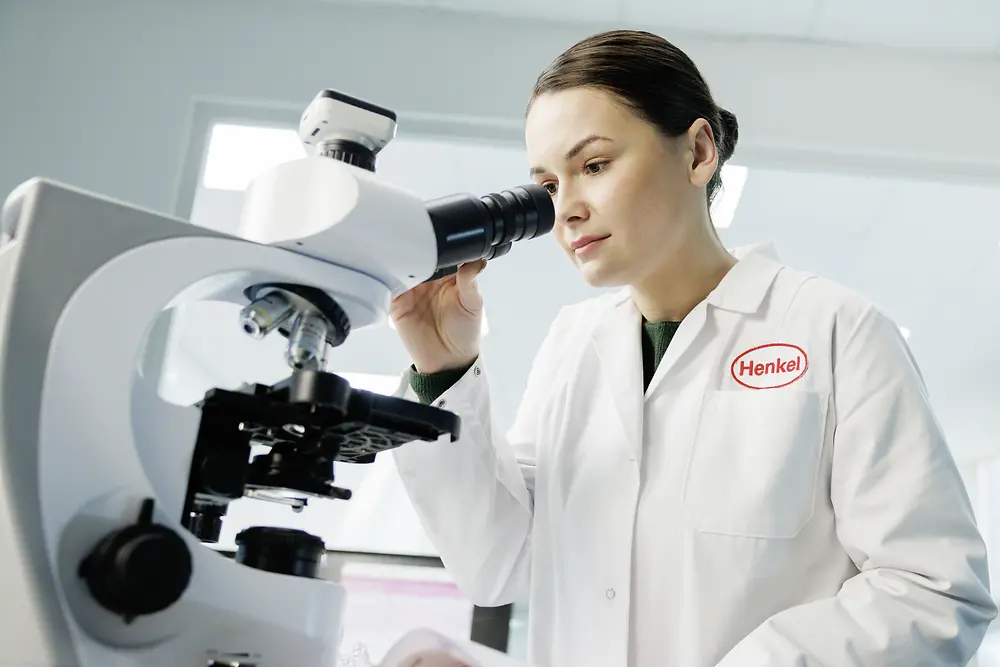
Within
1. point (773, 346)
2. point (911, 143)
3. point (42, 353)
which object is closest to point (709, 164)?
point (773, 346)

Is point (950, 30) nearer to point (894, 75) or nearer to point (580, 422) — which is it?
point (894, 75)

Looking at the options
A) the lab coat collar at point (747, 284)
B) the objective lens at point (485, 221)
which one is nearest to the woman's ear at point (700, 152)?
the lab coat collar at point (747, 284)

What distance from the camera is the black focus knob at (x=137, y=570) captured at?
45 centimetres

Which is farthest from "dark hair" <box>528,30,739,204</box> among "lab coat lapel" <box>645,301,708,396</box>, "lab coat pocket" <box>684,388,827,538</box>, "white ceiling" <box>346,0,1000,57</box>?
"white ceiling" <box>346,0,1000,57</box>

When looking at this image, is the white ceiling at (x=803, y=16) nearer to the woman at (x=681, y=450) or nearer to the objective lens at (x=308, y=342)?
the woman at (x=681, y=450)

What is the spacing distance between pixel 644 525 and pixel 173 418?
68 cm

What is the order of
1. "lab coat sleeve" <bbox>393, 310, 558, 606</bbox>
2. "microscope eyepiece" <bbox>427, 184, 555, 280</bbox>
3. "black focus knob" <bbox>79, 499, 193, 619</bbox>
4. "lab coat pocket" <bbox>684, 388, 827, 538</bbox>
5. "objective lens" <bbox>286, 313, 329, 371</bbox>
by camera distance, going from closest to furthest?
"black focus knob" <bbox>79, 499, 193, 619</bbox>
"objective lens" <bbox>286, 313, 329, 371</bbox>
"microscope eyepiece" <bbox>427, 184, 555, 280</bbox>
"lab coat pocket" <bbox>684, 388, 827, 538</bbox>
"lab coat sleeve" <bbox>393, 310, 558, 606</bbox>

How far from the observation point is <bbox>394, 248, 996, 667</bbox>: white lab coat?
88cm

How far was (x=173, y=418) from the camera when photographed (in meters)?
0.53

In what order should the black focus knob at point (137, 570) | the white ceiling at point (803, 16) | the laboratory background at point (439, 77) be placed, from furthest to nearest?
1. the white ceiling at point (803, 16)
2. the laboratory background at point (439, 77)
3. the black focus knob at point (137, 570)

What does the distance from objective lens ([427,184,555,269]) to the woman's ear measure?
1.62ft

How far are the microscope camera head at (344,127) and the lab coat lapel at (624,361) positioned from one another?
0.59 meters

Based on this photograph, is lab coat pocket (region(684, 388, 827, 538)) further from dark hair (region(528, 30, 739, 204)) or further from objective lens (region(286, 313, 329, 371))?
objective lens (region(286, 313, 329, 371))

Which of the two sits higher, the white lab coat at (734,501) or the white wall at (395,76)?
the white wall at (395,76)
